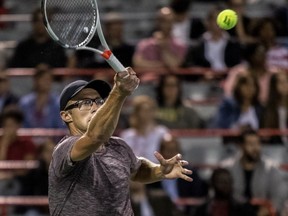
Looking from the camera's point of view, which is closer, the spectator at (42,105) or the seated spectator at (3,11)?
the spectator at (42,105)

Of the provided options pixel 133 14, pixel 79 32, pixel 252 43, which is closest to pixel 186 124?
pixel 252 43

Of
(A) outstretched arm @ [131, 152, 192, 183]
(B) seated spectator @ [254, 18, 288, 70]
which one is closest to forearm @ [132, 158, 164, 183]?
(A) outstretched arm @ [131, 152, 192, 183]

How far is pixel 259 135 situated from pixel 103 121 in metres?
5.57

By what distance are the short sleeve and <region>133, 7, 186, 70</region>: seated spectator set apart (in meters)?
6.26

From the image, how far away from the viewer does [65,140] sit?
6.79 meters

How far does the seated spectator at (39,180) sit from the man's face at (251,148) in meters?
1.99

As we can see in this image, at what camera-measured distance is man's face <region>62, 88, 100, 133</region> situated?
6.83m

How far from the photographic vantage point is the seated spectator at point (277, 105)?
485 inches

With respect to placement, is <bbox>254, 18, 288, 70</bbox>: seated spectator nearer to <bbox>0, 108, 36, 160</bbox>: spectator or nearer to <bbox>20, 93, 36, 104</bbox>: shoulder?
<bbox>20, 93, 36, 104</bbox>: shoulder

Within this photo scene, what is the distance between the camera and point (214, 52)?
13359 mm

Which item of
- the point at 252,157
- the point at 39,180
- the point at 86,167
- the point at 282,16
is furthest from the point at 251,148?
the point at 86,167

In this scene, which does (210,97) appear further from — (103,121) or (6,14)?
(103,121)

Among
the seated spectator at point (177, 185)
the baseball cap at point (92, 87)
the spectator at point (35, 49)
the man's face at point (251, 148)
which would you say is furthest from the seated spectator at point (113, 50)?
the baseball cap at point (92, 87)

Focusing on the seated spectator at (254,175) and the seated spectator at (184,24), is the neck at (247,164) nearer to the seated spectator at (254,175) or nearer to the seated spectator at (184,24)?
the seated spectator at (254,175)
